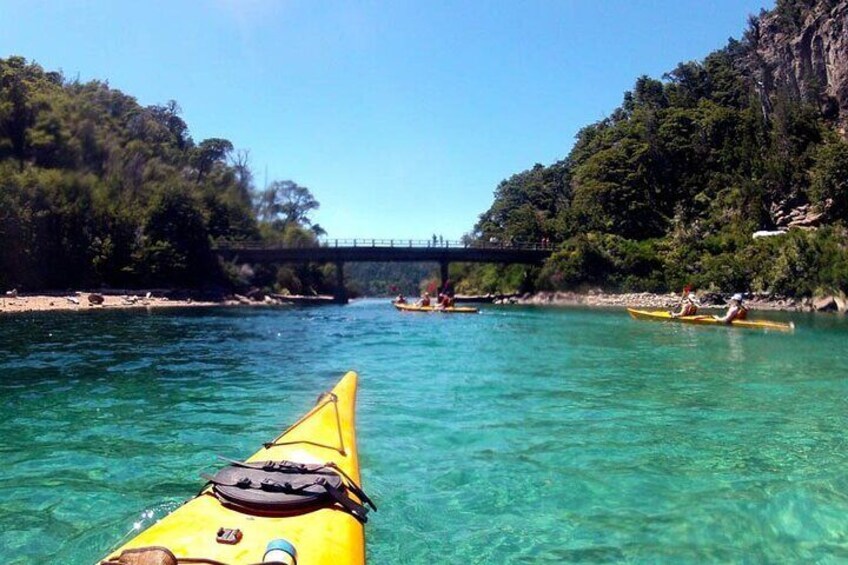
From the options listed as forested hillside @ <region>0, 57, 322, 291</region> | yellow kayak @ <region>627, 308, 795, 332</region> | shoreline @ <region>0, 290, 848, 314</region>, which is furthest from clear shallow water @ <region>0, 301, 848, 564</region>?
forested hillside @ <region>0, 57, 322, 291</region>

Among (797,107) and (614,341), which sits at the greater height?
(797,107)

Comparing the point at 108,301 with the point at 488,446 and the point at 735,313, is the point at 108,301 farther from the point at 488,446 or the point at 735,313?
the point at 488,446

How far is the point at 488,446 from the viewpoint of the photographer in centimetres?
823

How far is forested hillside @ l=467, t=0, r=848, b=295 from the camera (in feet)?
164

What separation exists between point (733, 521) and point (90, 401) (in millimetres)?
9907

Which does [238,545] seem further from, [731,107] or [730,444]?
[731,107]

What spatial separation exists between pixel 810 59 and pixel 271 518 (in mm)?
74286

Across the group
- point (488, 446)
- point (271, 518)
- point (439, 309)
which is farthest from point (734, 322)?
point (271, 518)

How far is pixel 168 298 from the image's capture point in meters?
51.0

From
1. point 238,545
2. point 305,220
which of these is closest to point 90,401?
point 238,545

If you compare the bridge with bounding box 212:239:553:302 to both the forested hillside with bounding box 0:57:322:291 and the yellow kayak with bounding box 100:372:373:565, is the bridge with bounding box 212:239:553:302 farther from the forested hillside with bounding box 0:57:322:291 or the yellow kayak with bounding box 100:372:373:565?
the yellow kayak with bounding box 100:372:373:565

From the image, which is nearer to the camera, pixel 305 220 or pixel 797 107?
pixel 797 107

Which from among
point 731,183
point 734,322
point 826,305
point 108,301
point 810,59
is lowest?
point 108,301

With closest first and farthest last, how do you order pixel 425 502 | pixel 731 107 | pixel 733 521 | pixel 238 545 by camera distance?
pixel 238 545 < pixel 733 521 < pixel 425 502 < pixel 731 107
